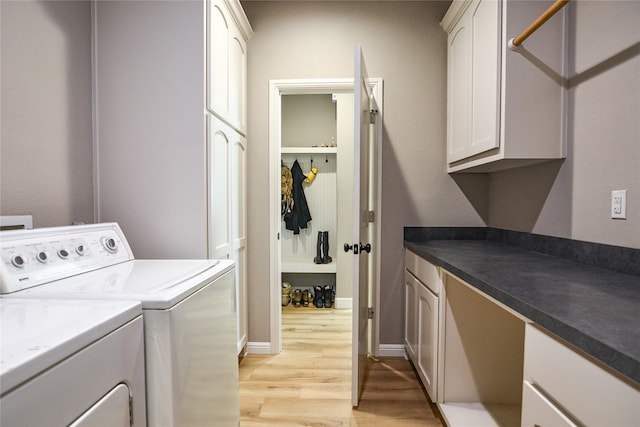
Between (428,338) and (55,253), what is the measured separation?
179 cm

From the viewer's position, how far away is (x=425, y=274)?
1896mm

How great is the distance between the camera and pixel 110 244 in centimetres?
141

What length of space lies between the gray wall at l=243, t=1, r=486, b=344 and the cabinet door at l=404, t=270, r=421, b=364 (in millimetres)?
106

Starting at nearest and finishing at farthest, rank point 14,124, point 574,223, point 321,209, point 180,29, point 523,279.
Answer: point 523,279
point 14,124
point 574,223
point 180,29
point 321,209

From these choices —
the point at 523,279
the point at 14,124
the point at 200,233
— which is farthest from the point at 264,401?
the point at 14,124

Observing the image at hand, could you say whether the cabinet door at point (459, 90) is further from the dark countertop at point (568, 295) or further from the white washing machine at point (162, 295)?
the white washing machine at point (162, 295)

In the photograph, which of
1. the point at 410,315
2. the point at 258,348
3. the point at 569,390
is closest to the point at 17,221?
the point at 258,348

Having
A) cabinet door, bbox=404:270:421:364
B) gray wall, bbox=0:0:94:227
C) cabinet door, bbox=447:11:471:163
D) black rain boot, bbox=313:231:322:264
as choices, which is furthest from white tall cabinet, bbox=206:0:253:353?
black rain boot, bbox=313:231:322:264

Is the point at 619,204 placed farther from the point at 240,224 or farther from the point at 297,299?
the point at 297,299

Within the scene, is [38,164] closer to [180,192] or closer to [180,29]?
[180,192]

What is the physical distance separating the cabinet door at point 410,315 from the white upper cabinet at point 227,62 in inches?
61.9

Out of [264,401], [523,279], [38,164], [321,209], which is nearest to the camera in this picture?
[523,279]

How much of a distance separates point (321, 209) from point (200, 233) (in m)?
2.52

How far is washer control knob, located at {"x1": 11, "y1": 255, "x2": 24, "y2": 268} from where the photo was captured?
100 cm
